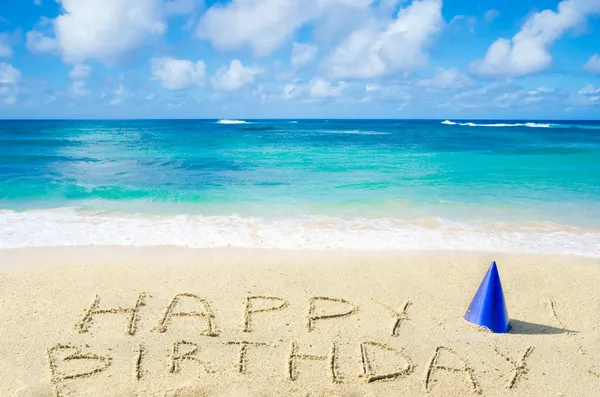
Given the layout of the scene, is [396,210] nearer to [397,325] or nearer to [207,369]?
[397,325]

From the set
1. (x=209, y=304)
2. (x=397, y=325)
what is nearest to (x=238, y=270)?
(x=209, y=304)

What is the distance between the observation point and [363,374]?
11.6 feet

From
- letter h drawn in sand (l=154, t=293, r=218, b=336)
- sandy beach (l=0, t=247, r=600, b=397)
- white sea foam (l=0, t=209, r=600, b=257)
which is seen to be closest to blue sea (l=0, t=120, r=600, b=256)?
white sea foam (l=0, t=209, r=600, b=257)

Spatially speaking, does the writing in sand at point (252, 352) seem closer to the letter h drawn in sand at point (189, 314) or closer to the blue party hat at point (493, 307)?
the letter h drawn in sand at point (189, 314)

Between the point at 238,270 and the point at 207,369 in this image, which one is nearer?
the point at 207,369

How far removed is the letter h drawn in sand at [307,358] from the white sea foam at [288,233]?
112 inches

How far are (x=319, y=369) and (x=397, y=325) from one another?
106 centimetres

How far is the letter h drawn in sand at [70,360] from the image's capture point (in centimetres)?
339

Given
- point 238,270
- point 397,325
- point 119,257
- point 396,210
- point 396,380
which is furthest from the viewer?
point 396,210

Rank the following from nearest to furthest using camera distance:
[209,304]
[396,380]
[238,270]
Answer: [396,380]
[209,304]
[238,270]

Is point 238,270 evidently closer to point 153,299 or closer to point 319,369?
point 153,299

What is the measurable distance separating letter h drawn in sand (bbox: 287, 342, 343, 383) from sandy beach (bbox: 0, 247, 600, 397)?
0.05 ft

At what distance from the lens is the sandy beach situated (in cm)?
344

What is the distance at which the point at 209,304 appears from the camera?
4605 millimetres
